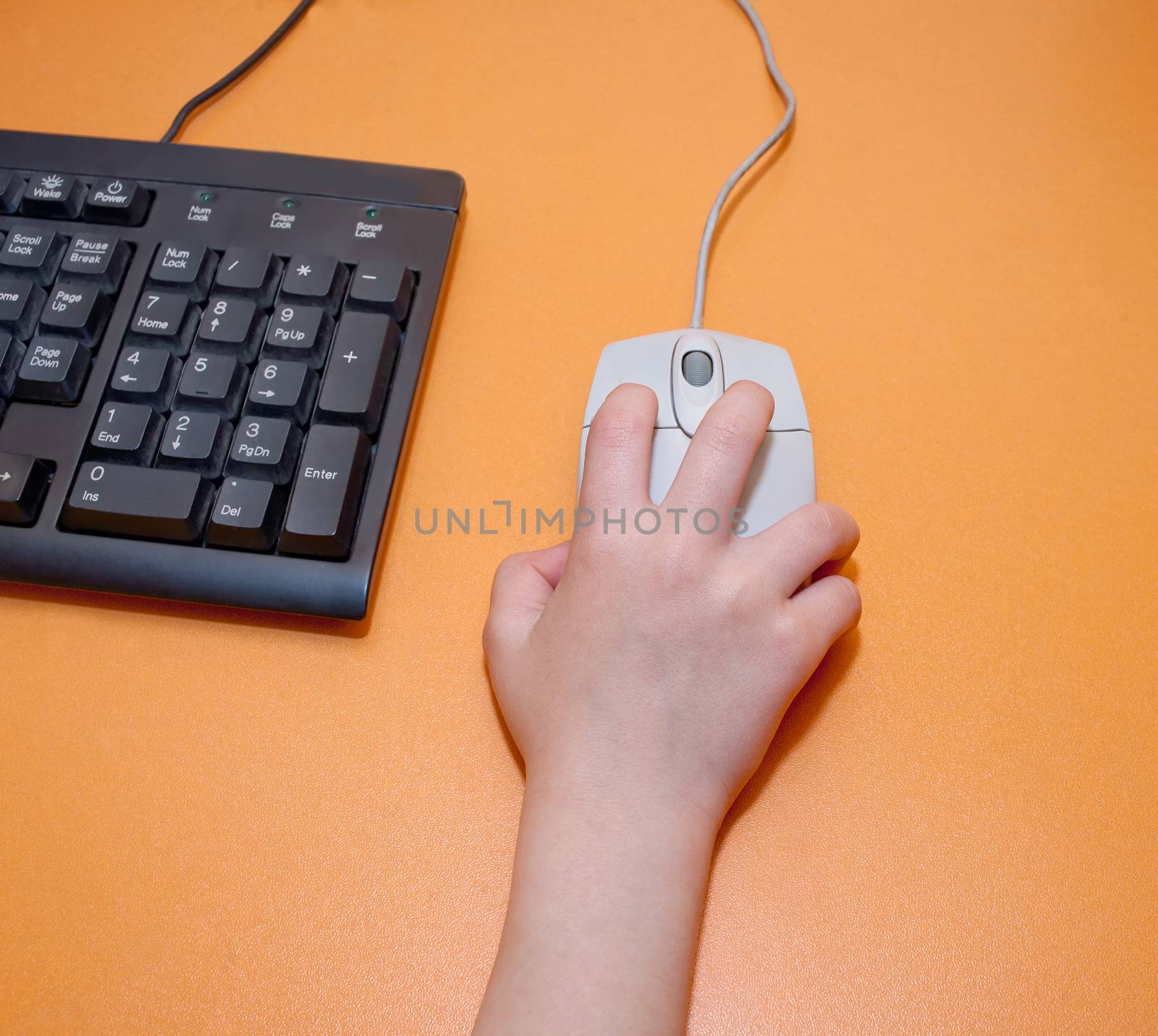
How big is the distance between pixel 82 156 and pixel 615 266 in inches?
13.0

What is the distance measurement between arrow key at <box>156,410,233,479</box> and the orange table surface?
7cm

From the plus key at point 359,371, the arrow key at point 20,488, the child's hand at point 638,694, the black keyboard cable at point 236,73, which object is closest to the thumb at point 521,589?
the child's hand at point 638,694

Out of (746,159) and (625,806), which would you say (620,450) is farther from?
(746,159)

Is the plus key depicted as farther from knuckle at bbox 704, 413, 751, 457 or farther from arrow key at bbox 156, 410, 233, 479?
knuckle at bbox 704, 413, 751, 457

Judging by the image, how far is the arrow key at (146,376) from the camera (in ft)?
1.42

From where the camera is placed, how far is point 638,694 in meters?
0.37

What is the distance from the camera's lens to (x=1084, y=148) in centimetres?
57

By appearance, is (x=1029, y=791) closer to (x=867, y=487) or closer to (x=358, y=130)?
(x=867, y=487)

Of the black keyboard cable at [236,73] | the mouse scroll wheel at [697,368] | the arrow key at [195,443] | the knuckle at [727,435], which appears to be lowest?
the arrow key at [195,443]

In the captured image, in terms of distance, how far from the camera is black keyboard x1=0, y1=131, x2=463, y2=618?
41 cm

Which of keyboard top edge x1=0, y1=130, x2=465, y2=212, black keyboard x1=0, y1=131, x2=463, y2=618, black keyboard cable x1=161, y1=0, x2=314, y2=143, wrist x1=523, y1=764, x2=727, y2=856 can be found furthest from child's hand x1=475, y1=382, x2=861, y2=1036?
black keyboard cable x1=161, y1=0, x2=314, y2=143

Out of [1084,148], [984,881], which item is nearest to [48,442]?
[984,881]

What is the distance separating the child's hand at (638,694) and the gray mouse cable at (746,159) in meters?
0.11

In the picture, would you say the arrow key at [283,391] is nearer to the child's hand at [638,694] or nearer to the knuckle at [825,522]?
the child's hand at [638,694]
